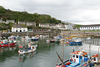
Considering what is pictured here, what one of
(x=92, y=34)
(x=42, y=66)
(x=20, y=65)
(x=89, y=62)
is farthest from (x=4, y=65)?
(x=92, y=34)

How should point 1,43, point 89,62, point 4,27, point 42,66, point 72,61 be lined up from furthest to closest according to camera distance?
1. point 4,27
2. point 1,43
3. point 42,66
4. point 72,61
5. point 89,62

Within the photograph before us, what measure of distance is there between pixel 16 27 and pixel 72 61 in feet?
205

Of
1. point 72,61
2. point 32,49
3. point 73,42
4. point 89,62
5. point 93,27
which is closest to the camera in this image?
point 89,62

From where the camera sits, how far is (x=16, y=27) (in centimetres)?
7294

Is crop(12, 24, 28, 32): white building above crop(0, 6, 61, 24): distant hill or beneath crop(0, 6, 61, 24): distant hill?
beneath

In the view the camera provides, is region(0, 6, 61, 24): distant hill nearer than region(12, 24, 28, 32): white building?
No

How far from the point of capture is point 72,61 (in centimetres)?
1719

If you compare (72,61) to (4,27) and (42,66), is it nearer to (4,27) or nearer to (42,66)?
(42,66)

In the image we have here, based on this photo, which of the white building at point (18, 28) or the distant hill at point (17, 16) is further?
the distant hill at point (17, 16)

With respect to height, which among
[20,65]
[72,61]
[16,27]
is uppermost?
[16,27]

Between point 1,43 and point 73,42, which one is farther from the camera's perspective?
point 73,42

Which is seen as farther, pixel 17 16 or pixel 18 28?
pixel 17 16

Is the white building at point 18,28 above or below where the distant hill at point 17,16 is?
below

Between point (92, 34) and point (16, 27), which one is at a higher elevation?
point (16, 27)
